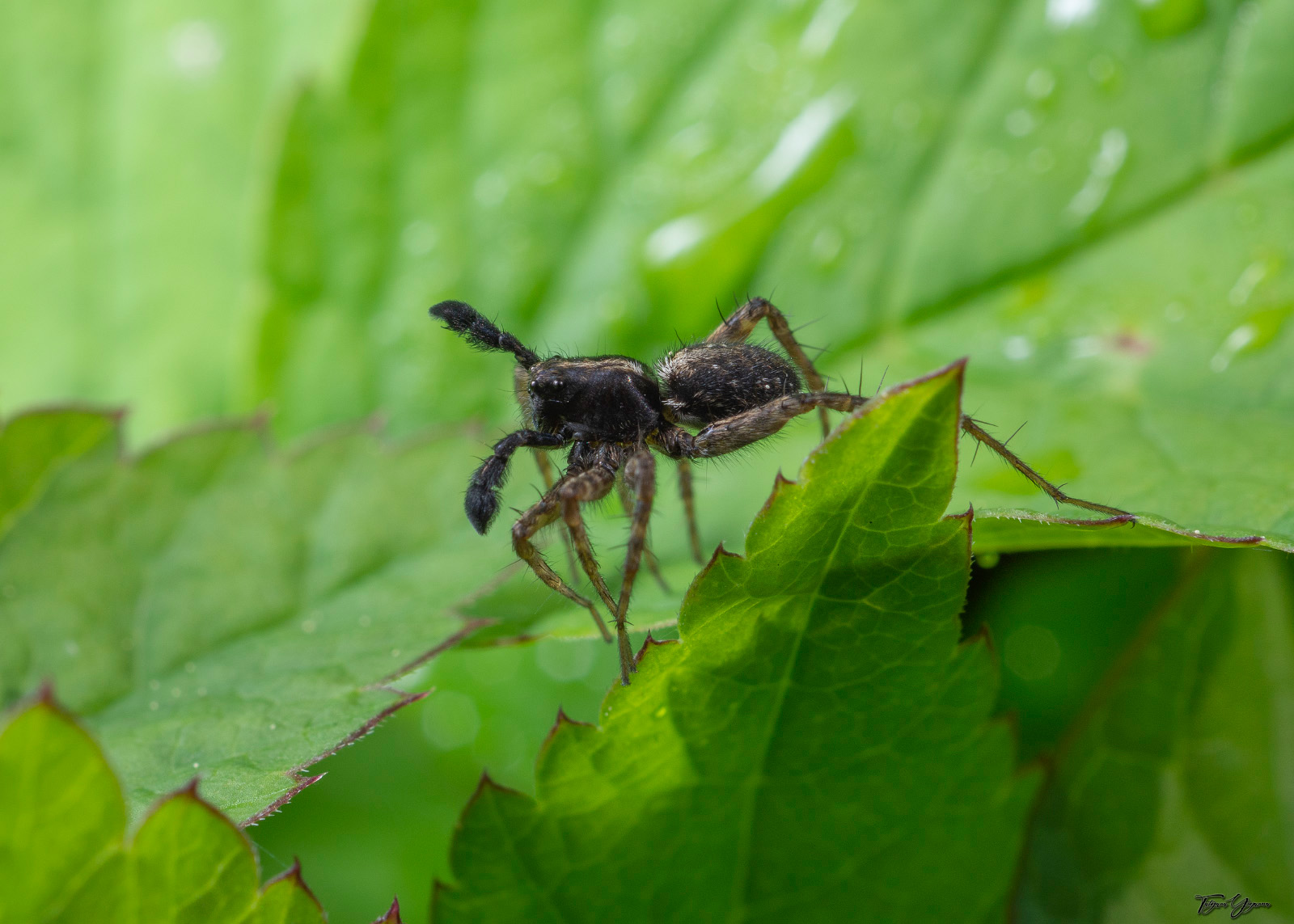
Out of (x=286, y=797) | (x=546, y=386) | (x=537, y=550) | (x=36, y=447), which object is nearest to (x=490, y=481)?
(x=537, y=550)

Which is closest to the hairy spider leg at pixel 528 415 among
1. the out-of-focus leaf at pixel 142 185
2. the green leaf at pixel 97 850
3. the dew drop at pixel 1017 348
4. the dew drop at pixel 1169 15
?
the out-of-focus leaf at pixel 142 185

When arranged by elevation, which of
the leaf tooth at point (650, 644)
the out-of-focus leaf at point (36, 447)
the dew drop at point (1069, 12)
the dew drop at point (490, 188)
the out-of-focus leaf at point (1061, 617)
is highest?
the dew drop at point (1069, 12)

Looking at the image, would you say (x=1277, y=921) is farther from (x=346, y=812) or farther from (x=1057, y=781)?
(x=346, y=812)

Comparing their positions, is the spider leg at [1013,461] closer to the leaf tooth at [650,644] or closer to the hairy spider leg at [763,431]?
the hairy spider leg at [763,431]

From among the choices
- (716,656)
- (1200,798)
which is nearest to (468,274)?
(716,656)

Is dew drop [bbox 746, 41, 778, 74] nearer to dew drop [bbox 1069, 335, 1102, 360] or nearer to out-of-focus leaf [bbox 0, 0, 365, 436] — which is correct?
dew drop [bbox 1069, 335, 1102, 360]

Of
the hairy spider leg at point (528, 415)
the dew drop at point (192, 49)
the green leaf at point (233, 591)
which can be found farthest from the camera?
the dew drop at point (192, 49)
